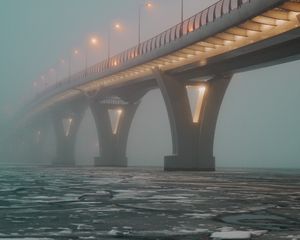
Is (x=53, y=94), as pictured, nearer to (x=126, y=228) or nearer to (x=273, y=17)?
(x=273, y=17)

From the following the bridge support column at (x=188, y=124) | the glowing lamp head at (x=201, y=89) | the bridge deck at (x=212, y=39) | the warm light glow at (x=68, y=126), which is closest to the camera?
the bridge deck at (x=212, y=39)

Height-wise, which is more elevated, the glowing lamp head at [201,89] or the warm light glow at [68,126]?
the warm light glow at [68,126]

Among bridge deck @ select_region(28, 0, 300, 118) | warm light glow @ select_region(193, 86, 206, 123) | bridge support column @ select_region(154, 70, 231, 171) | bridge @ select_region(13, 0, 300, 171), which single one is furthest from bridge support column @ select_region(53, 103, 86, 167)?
warm light glow @ select_region(193, 86, 206, 123)

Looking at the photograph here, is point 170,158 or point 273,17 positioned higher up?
point 273,17

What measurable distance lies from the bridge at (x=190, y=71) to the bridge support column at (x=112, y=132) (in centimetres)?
15

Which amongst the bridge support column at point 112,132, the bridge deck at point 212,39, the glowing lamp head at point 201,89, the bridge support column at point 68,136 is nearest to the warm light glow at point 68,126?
the bridge support column at point 68,136

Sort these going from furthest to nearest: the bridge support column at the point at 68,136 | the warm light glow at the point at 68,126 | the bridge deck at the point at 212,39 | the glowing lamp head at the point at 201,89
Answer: the warm light glow at the point at 68,126 → the bridge support column at the point at 68,136 → the glowing lamp head at the point at 201,89 → the bridge deck at the point at 212,39

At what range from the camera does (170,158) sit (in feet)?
A: 163

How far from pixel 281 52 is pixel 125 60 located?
76.0 ft

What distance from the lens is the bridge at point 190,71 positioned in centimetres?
3212

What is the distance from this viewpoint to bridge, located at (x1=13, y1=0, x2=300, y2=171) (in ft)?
105

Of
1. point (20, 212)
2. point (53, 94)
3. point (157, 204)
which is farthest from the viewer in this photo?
point (53, 94)

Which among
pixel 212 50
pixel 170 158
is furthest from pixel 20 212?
pixel 170 158

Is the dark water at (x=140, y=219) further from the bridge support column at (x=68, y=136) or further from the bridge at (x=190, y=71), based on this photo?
the bridge support column at (x=68, y=136)
